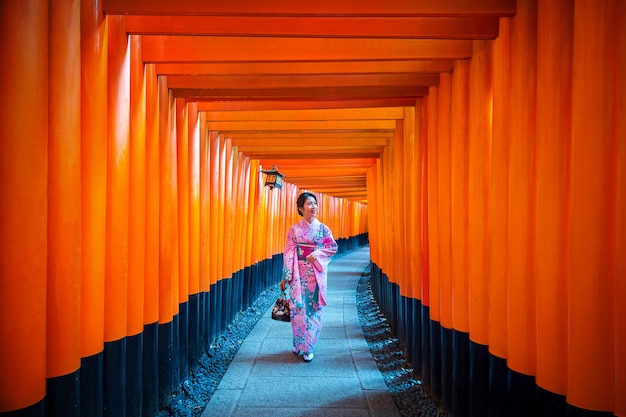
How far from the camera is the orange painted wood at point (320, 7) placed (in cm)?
332

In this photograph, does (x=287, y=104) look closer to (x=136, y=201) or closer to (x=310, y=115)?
(x=310, y=115)

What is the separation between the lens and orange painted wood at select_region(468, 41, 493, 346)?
3.96 meters

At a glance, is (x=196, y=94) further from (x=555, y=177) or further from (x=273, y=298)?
(x=273, y=298)

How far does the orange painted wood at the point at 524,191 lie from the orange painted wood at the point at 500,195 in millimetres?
229

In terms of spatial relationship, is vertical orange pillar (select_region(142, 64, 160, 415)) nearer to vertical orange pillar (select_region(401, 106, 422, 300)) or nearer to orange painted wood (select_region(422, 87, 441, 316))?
orange painted wood (select_region(422, 87, 441, 316))

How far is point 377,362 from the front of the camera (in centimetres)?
680

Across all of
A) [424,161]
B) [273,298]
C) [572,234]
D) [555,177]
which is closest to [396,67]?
[424,161]

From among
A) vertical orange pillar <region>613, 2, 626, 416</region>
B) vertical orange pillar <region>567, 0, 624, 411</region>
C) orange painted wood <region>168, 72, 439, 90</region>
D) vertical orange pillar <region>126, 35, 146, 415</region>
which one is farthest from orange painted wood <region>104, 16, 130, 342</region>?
vertical orange pillar <region>613, 2, 626, 416</region>

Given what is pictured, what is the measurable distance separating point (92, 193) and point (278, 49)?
81.1 inches

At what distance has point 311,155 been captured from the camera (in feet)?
35.0

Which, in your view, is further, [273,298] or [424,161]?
[273,298]

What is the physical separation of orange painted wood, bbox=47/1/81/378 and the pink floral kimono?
4144 mm

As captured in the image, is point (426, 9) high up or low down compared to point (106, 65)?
up

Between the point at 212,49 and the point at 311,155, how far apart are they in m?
6.25
